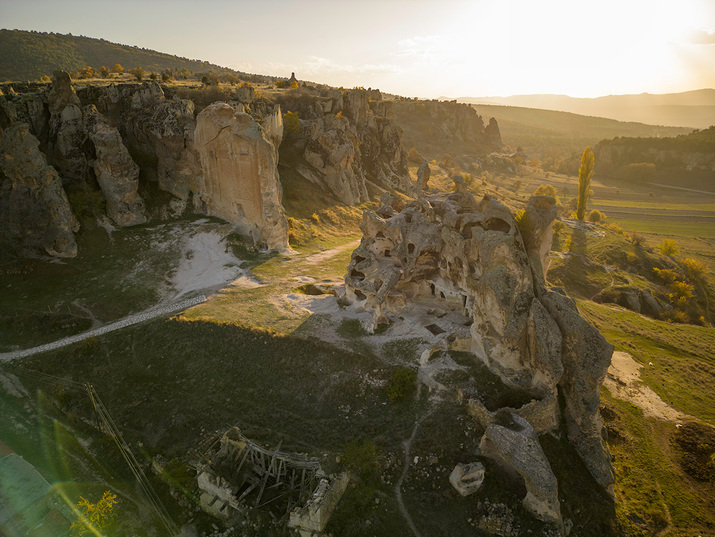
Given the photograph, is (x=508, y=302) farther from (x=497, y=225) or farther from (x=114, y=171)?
(x=114, y=171)

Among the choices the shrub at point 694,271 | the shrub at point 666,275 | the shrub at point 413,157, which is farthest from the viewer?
the shrub at point 413,157

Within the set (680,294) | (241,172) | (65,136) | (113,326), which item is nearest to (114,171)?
(65,136)

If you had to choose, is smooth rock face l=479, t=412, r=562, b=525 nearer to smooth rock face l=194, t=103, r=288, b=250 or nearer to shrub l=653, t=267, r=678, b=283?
Result: smooth rock face l=194, t=103, r=288, b=250

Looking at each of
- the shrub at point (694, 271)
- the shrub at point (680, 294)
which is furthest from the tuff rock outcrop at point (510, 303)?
the shrub at point (694, 271)

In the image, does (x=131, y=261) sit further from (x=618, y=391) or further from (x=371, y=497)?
(x=618, y=391)

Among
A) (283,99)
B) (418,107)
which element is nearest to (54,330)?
(283,99)

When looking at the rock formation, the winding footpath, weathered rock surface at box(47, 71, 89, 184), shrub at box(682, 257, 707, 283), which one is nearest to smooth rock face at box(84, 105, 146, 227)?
weathered rock surface at box(47, 71, 89, 184)

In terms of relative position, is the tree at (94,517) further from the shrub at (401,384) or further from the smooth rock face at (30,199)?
the smooth rock face at (30,199)
